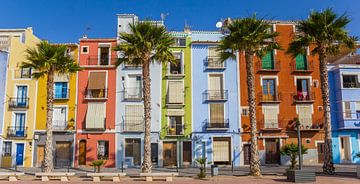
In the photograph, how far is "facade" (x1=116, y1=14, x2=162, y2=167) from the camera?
3469cm

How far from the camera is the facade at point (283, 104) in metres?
35.2

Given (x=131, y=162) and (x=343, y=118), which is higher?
(x=343, y=118)

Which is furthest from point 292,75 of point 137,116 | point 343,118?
point 137,116

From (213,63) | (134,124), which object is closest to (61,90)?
(134,124)

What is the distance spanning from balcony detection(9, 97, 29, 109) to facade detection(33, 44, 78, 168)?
112 cm

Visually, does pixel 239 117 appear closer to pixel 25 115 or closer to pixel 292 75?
pixel 292 75

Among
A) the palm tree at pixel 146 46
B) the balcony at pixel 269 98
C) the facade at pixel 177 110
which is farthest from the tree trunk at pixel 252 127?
the balcony at pixel 269 98

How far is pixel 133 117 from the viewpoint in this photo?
35.2 m

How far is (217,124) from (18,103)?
64.7 ft

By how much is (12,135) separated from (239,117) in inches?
870

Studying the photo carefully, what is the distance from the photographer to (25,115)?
35.4 meters

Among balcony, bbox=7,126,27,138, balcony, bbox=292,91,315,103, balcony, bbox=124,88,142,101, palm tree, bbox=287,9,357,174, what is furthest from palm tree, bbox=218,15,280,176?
balcony, bbox=7,126,27,138

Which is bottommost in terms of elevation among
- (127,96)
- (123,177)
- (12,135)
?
(123,177)

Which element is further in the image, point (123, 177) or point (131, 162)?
point (131, 162)
